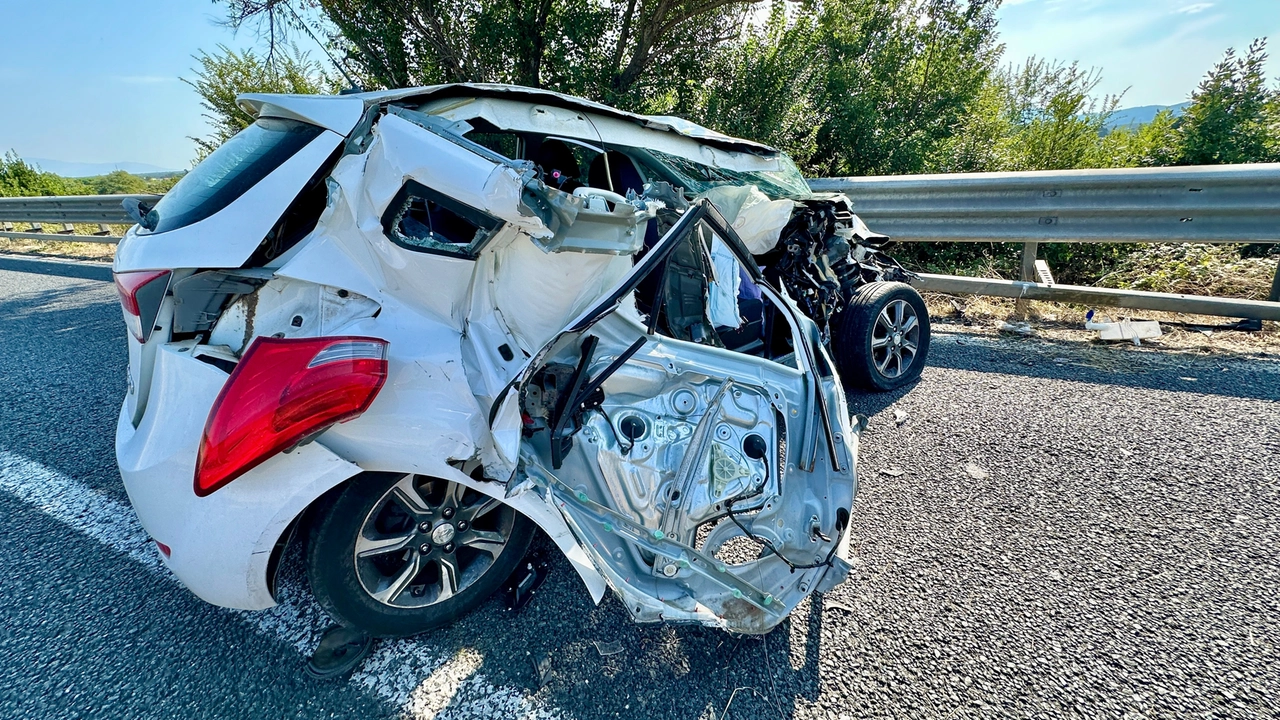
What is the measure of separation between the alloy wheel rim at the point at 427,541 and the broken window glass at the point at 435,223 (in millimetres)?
665

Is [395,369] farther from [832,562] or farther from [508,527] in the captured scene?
[832,562]

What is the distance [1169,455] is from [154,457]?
386cm

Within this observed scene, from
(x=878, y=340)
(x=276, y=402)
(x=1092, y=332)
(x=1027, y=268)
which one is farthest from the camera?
(x=1027, y=268)

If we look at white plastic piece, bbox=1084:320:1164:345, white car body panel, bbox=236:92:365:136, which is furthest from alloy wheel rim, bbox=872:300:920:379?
white car body panel, bbox=236:92:365:136

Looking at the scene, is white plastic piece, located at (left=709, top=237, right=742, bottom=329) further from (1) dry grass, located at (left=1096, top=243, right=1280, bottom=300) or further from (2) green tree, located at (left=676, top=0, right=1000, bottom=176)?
(2) green tree, located at (left=676, top=0, right=1000, bottom=176)

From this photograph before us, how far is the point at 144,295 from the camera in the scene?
172 cm

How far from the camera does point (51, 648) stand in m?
1.75

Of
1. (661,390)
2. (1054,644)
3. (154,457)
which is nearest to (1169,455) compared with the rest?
(1054,644)

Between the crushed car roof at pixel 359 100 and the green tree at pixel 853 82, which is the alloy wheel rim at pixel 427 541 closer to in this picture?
the crushed car roof at pixel 359 100

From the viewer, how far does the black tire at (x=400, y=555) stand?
157cm

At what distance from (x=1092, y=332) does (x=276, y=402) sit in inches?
201

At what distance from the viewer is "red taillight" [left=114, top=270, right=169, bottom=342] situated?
169 centimetres

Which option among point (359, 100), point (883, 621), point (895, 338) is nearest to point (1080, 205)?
point (895, 338)

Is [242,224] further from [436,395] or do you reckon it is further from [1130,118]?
[1130,118]
